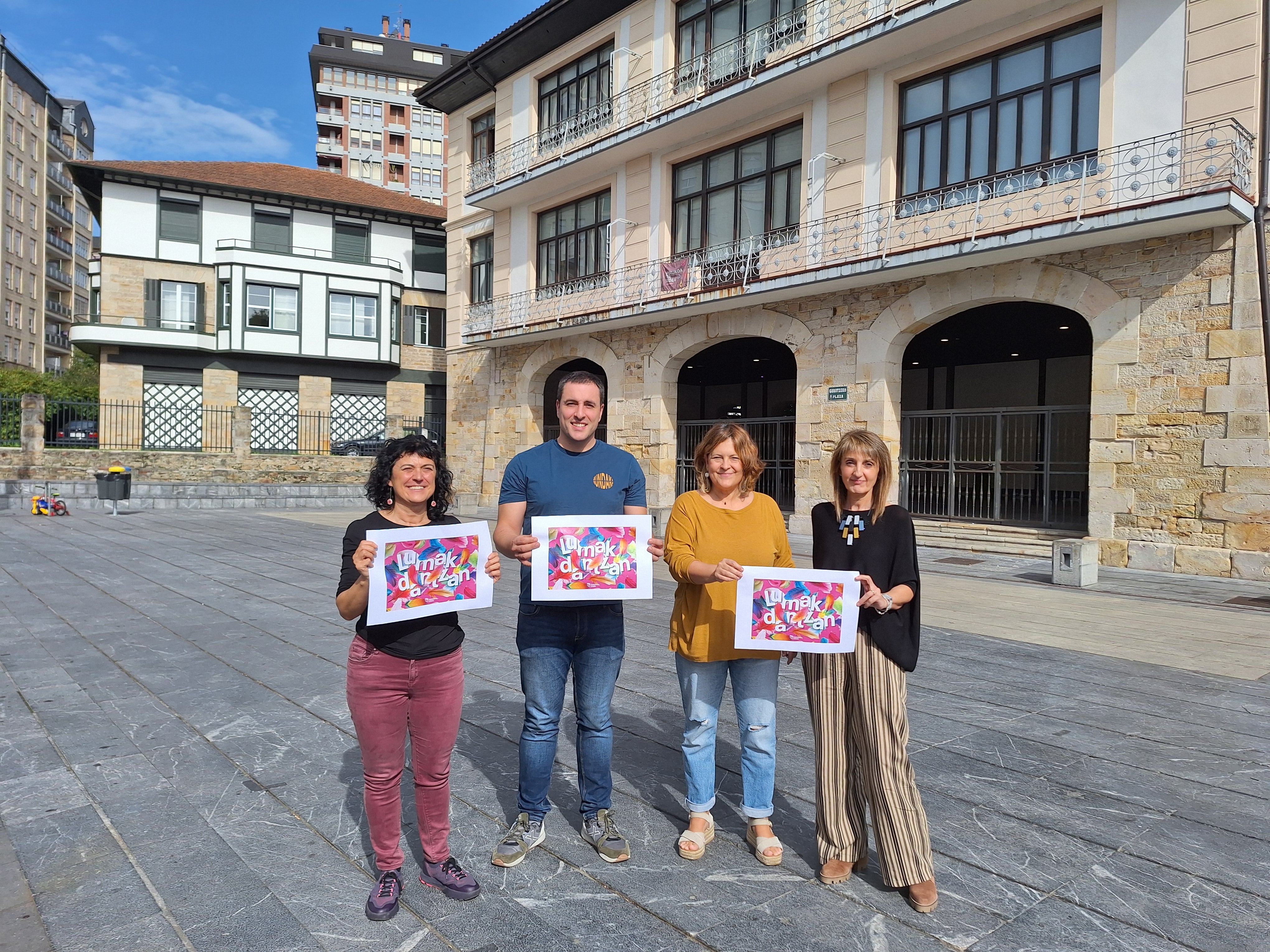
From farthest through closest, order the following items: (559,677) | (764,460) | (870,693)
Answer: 1. (764,460)
2. (559,677)
3. (870,693)

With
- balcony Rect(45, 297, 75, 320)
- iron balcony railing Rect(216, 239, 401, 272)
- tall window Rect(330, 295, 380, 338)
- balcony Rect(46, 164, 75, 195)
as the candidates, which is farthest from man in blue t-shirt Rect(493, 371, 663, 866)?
balcony Rect(46, 164, 75, 195)

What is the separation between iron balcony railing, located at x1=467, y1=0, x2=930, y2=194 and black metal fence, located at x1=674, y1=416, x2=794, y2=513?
734cm

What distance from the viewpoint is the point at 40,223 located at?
57719mm

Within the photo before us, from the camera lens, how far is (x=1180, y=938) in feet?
8.81

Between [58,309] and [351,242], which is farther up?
[58,309]

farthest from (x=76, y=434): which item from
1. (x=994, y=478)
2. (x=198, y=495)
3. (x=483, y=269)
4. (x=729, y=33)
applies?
(x=994, y=478)

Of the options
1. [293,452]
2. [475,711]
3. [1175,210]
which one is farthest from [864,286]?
[293,452]

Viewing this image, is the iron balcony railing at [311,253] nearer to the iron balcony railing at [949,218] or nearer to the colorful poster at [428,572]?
the iron balcony railing at [949,218]

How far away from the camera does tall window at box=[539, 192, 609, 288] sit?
20906mm

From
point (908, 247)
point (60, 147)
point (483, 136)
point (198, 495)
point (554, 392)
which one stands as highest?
point (60, 147)

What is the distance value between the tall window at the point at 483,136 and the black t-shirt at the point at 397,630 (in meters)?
23.8

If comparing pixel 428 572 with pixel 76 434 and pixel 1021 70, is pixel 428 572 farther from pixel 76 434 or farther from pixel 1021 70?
pixel 76 434

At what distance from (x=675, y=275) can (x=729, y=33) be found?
5226mm

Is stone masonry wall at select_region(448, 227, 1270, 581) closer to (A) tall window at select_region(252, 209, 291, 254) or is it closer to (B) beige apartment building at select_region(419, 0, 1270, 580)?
(B) beige apartment building at select_region(419, 0, 1270, 580)
